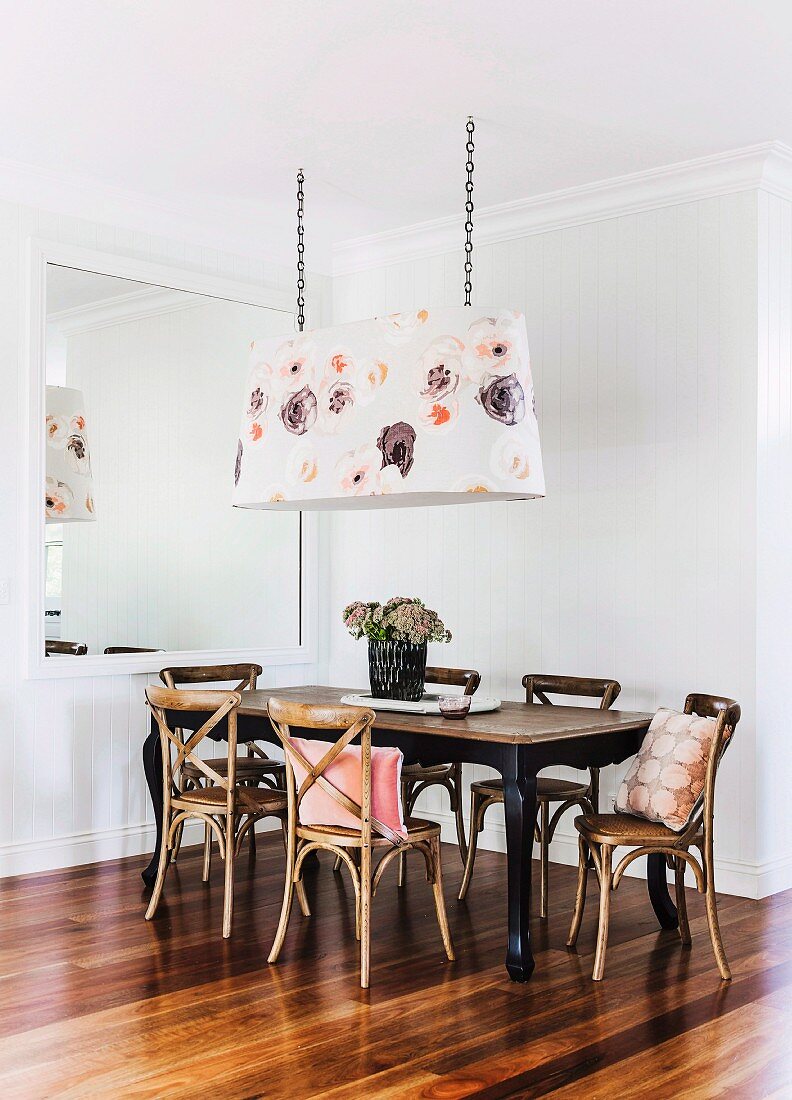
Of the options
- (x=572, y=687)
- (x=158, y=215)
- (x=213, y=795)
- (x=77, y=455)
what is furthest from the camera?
(x=158, y=215)

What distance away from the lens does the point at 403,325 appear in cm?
416

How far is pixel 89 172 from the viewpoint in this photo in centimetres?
505

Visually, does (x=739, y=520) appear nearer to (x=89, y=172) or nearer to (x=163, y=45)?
(x=163, y=45)

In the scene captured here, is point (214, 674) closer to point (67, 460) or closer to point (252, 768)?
point (252, 768)

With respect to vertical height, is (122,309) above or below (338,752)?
above

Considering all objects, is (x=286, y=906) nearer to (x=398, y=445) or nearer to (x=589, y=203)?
(x=398, y=445)

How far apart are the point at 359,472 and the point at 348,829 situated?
1.30 m

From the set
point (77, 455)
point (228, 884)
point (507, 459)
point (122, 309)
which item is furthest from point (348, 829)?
point (122, 309)

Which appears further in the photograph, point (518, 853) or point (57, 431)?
point (57, 431)

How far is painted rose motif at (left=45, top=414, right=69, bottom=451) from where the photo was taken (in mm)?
5109

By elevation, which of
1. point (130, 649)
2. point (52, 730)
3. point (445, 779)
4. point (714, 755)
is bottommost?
point (445, 779)

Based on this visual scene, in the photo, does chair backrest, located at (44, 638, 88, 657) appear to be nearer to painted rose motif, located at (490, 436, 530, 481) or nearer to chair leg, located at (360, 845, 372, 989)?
chair leg, located at (360, 845, 372, 989)

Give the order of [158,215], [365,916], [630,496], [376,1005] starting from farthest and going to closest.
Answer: [158,215], [630,496], [365,916], [376,1005]

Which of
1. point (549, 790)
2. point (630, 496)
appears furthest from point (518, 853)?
point (630, 496)
